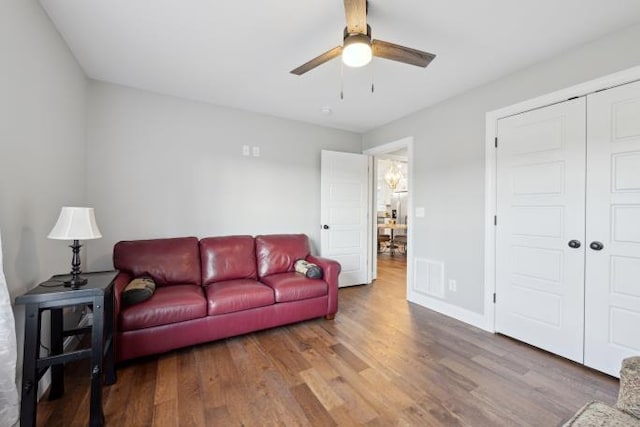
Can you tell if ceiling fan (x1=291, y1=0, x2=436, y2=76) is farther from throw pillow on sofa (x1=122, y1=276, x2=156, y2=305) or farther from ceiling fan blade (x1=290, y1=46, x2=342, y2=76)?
throw pillow on sofa (x1=122, y1=276, x2=156, y2=305)

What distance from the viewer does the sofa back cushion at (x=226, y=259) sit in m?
2.91

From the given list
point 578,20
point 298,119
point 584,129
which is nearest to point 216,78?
point 298,119

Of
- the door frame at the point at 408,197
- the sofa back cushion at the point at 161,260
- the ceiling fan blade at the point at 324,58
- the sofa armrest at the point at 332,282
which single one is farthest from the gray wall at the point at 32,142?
the door frame at the point at 408,197

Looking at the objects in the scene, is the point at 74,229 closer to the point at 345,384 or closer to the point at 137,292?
the point at 137,292

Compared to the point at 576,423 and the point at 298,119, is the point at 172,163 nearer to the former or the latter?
the point at 298,119

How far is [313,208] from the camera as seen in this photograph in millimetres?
4066

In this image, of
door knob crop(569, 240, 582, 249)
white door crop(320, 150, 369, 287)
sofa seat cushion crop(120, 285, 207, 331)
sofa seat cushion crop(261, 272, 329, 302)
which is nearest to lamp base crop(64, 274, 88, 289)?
sofa seat cushion crop(120, 285, 207, 331)

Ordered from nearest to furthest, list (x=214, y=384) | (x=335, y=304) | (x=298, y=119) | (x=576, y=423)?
1. (x=576, y=423)
2. (x=214, y=384)
3. (x=335, y=304)
4. (x=298, y=119)

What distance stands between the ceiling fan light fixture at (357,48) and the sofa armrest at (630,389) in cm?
187

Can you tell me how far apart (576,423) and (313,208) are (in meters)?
3.39

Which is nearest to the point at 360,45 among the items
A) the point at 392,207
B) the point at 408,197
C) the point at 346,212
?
the point at 408,197

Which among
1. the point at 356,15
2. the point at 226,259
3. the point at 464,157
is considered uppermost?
the point at 356,15

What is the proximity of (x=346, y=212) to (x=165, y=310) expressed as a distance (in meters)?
2.70

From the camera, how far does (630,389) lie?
97 cm
